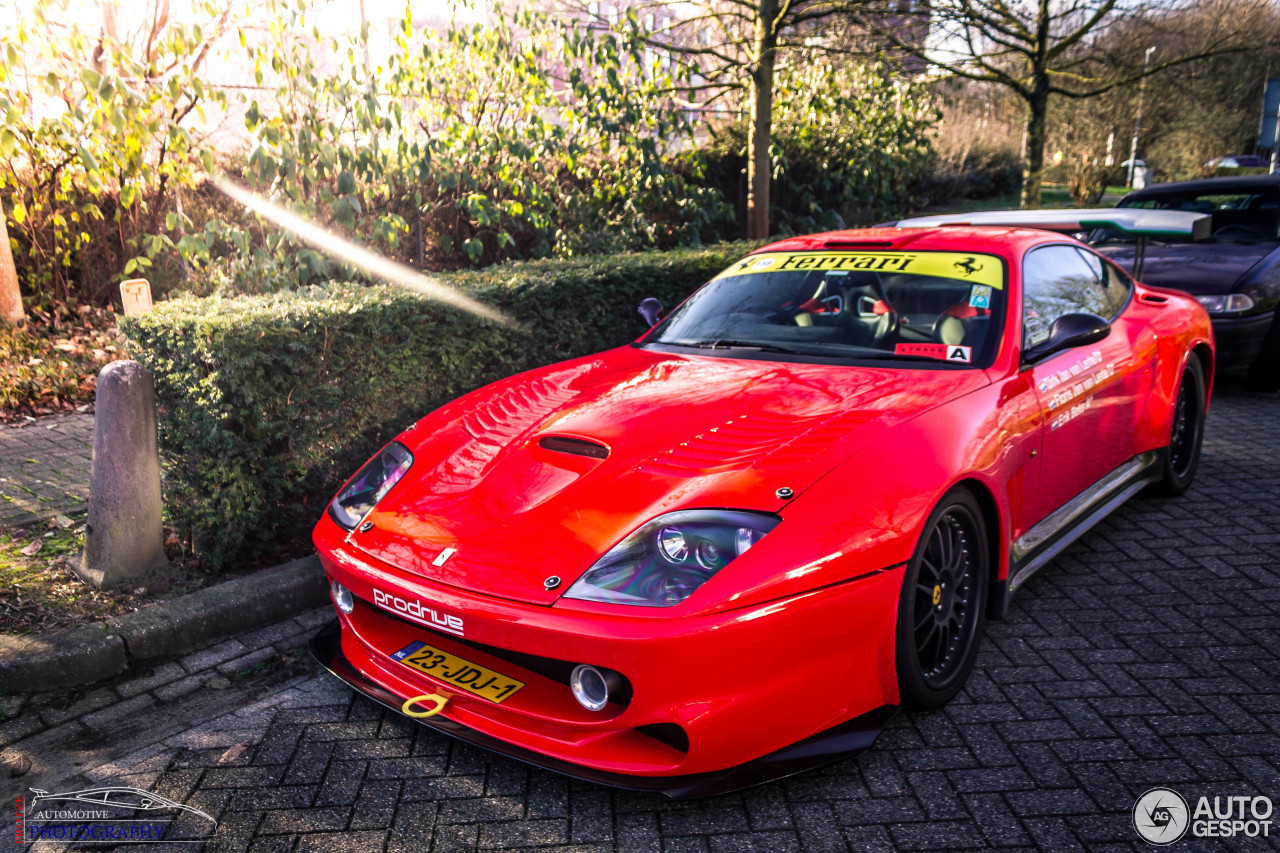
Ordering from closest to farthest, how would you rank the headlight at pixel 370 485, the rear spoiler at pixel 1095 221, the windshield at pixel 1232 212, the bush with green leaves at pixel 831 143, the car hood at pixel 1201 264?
the headlight at pixel 370 485, the rear spoiler at pixel 1095 221, the car hood at pixel 1201 264, the windshield at pixel 1232 212, the bush with green leaves at pixel 831 143

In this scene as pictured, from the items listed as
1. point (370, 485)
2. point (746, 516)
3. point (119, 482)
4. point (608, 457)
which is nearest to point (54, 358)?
point (119, 482)

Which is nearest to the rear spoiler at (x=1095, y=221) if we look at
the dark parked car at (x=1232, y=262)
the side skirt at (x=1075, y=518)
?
the side skirt at (x=1075, y=518)

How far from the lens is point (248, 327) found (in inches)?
146

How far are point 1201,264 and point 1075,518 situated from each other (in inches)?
189

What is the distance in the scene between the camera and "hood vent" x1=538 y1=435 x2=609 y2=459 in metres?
2.86

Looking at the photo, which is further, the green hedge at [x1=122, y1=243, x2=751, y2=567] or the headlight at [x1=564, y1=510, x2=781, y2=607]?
the green hedge at [x1=122, y1=243, x2=751, y2=567]

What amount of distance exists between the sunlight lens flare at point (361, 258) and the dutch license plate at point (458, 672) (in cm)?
223

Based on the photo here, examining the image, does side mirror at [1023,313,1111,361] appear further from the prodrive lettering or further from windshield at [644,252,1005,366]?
the prodrive lettering

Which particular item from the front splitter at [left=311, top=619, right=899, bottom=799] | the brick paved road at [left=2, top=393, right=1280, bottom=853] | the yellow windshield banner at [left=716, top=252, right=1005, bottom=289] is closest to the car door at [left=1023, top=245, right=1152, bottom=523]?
the yellow windshield banner at [left=716, top=252, right=1005, bottom=289]

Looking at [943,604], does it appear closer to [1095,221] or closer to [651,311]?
[651,311]

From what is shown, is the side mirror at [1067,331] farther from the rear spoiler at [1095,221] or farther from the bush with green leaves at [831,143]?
the bush with green leaves at [831,143]

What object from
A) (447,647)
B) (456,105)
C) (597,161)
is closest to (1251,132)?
(597,161)

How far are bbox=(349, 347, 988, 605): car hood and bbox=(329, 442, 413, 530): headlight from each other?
0.05 m

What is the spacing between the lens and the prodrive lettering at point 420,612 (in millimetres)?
2484
